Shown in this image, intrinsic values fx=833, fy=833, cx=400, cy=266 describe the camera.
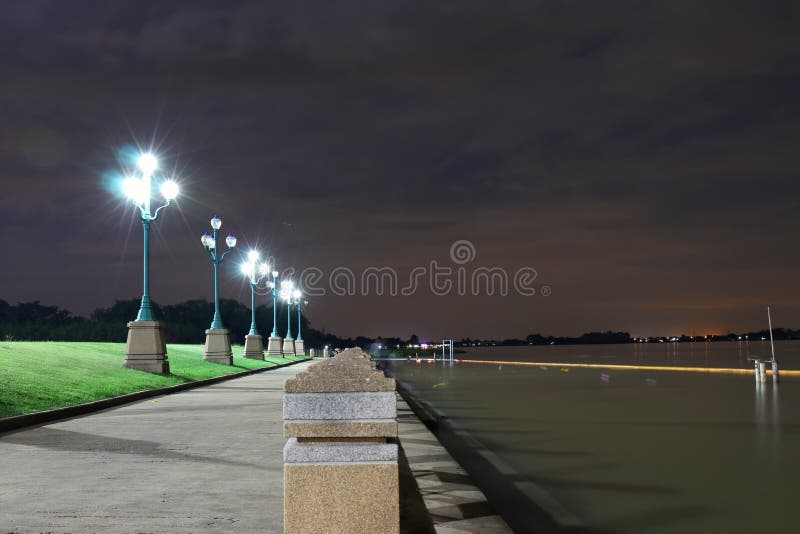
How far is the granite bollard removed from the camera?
5254 millimetres

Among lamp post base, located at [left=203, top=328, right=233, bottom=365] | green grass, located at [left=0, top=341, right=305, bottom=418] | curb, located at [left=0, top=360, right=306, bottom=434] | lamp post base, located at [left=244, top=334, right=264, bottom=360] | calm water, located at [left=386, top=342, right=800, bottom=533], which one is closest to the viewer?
calm water, located at [left=386, top=342, right=800, bottom=533]

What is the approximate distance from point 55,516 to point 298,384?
3.42 m

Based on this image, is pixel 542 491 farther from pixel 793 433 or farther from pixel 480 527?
pixel 793 433

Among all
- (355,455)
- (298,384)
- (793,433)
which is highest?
(298,384)

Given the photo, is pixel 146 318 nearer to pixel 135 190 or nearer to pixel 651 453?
pixel 135 190

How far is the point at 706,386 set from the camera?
44531 millimetres

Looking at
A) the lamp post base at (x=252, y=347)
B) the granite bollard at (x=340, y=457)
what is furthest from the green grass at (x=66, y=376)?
the lamp post base at (x=252, y=347)

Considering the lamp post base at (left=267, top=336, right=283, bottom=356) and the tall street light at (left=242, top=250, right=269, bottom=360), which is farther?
the lamp post base at (left=267, top=336, right=283, bottom=356)

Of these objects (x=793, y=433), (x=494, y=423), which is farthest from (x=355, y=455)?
(x=793, y=433)

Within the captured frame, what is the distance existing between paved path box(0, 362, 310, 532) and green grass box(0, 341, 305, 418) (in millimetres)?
1984

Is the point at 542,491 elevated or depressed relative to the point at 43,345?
depressed

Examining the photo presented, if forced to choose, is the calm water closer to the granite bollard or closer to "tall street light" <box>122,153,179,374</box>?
the granite bollard

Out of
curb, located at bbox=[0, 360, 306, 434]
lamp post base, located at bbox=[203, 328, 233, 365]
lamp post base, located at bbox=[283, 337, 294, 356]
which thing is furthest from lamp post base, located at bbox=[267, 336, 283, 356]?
curb, located at bbox=[0, 360, 306, 434]

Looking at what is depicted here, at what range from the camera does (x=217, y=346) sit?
44.0m
